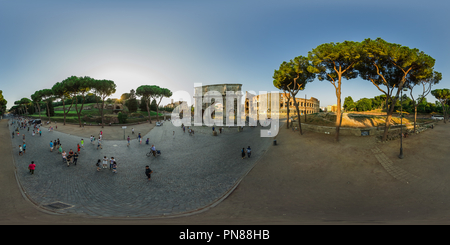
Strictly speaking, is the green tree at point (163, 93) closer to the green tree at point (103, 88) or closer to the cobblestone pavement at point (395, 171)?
the green tree at point (103, 88)

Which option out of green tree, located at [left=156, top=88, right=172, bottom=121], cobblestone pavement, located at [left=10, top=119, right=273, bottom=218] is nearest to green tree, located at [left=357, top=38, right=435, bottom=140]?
cobblestone pavement, located at [left=10, top=119, right=273, bottom=218]

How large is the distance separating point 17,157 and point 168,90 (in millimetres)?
42229

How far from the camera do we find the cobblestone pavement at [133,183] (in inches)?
289

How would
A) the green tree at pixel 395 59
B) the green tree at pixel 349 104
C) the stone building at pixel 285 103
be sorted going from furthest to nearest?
the green tree at pixel 349 104 < the stone building at pixel 285 103 < the green tree at pixel 395 59

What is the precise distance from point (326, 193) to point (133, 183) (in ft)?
35.5

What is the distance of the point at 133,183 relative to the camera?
32.9ft

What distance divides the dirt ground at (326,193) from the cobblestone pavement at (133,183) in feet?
1.82

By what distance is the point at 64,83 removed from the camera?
32.0m

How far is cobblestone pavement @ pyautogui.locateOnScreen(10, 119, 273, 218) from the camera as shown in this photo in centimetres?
735

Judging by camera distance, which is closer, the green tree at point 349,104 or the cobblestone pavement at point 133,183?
the cobblestone pavement at point 133,183

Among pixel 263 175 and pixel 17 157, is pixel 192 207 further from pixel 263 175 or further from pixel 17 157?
pixel 17 157

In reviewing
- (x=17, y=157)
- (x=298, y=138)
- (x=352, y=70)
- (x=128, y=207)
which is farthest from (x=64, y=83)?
(x=352, y=70)

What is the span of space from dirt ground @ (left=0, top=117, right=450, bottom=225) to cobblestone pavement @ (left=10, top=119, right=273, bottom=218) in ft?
1.82

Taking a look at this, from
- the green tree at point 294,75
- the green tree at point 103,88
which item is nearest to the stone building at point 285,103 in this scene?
the green tree at point 294,75
